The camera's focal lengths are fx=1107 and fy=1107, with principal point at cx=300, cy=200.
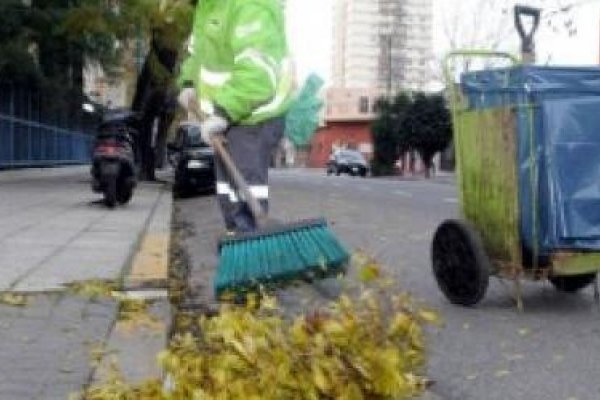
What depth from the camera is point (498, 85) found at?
690 centimetres

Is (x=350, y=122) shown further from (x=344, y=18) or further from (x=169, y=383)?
(x=169, y=383)

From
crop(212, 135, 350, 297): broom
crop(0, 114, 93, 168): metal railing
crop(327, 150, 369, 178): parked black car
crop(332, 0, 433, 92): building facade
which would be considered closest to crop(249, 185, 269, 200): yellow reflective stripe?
crop(212, 135, 350, 297): broom

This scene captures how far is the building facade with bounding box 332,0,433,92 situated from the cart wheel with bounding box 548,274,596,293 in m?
74.3

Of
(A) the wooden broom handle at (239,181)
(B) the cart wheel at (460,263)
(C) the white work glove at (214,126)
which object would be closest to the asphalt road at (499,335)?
(B) the cart wheel at (460,263)

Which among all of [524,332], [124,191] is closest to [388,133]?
[124,191]

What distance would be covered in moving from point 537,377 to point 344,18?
94529mm

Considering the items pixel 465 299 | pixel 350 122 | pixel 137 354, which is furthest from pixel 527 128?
pixel 350 122

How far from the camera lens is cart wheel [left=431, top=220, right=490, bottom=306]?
22.6 feet

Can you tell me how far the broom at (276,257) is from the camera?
18.9 ft

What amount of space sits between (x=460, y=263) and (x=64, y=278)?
8.20ft

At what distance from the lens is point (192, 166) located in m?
19.1

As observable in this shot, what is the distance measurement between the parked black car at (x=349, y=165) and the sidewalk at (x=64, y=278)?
4677cm

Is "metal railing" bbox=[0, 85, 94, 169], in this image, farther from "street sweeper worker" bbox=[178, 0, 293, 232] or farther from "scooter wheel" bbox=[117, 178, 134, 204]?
"street sweeper worker" bbox=[178, 0, 293, 232]

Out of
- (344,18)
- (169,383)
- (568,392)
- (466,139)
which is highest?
(344,18)
